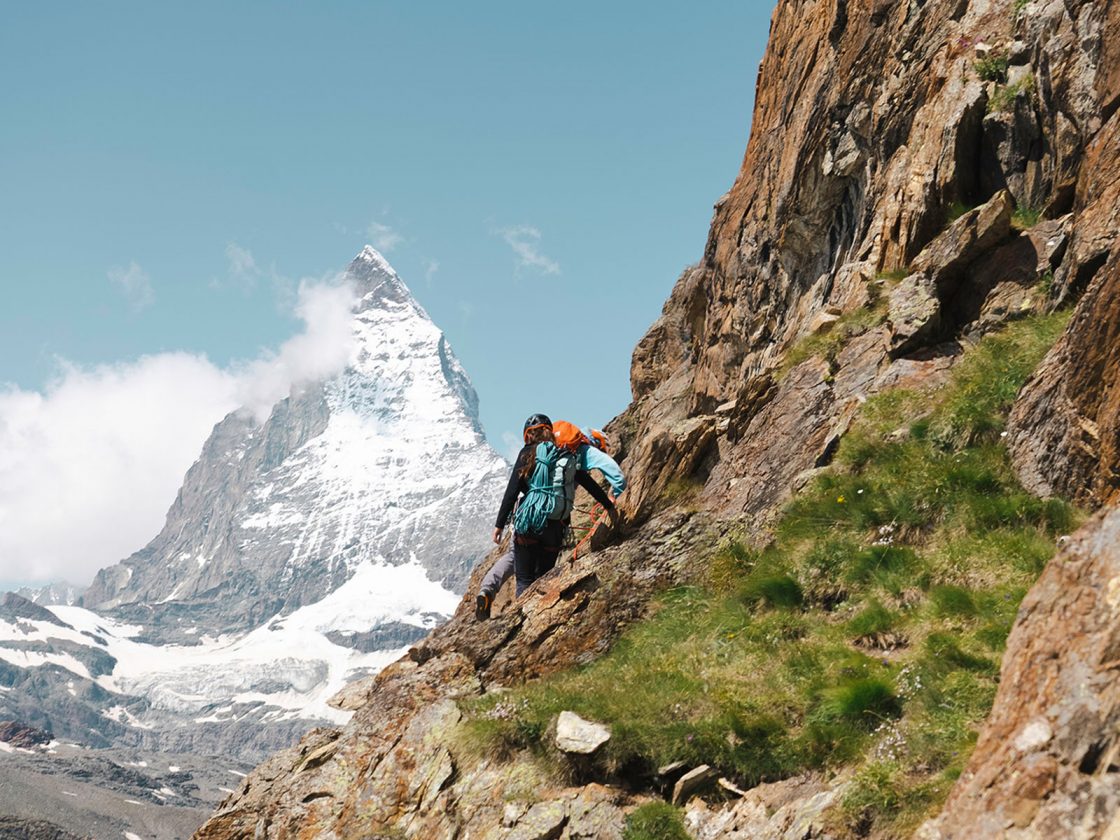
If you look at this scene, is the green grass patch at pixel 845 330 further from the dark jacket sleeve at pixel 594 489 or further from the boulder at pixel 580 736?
the boulder at pixel 580 736

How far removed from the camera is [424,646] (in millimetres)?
16531

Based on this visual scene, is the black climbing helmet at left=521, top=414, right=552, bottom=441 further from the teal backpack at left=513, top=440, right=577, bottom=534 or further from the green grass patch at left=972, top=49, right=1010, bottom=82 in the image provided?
the green grass patch at left=972, top=49, right=1010, bottom=82

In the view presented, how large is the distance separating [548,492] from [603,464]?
1.04 meters

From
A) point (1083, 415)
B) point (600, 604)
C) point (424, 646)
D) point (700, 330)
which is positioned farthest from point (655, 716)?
point (700, 330)

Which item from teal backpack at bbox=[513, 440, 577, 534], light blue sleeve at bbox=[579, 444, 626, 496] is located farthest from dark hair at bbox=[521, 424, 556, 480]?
light blue sleeve at bbox=[579, 444, 626, 496]

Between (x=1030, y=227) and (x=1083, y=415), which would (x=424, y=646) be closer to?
(x=1083, y=415)

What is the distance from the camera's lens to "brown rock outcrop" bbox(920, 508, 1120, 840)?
17.8 feet

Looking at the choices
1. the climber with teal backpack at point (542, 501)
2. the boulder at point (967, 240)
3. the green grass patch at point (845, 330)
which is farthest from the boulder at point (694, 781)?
the boulder at point (967, 240)

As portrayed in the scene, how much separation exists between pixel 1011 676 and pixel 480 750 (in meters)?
6.56

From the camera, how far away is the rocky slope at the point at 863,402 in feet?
20.6

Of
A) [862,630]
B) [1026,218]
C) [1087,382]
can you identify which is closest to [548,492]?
[862,630]

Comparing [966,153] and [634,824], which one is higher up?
[966,153]

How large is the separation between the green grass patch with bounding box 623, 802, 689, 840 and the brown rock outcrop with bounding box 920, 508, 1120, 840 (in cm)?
285

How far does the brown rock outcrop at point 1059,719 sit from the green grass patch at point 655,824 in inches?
112
